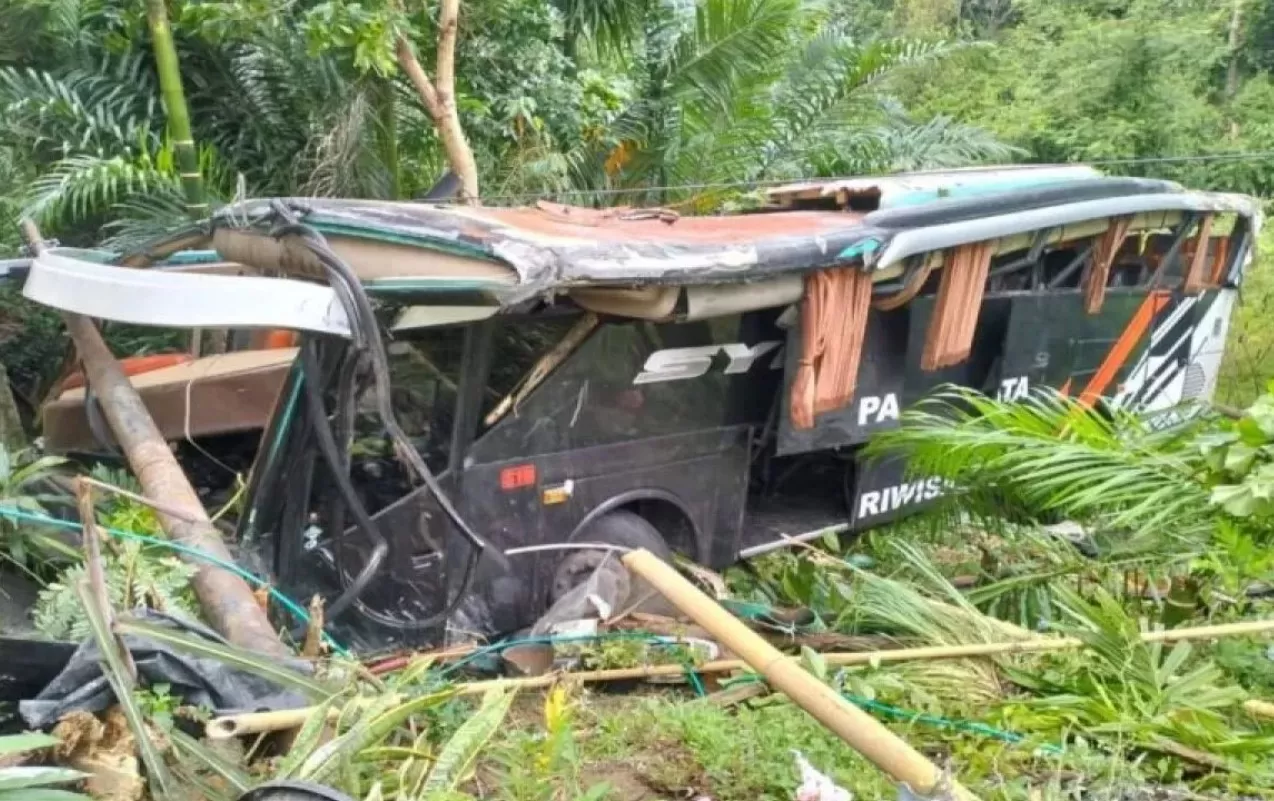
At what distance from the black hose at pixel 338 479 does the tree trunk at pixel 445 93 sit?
3853 mm

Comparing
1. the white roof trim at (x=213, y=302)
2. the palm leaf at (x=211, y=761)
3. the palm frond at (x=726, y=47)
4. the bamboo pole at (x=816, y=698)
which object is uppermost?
the palm frond at (x=726, y=47)

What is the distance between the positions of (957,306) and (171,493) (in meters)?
3.73

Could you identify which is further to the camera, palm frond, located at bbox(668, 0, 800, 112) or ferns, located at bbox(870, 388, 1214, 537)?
palm frond, located at bbox(668, 0, 800, 112)

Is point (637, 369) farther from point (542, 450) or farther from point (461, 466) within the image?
point (461, 466)

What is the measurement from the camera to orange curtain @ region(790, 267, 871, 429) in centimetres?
554

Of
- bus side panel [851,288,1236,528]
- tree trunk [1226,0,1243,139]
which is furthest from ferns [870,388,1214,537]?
tree trunk [1226,0,1243,139]

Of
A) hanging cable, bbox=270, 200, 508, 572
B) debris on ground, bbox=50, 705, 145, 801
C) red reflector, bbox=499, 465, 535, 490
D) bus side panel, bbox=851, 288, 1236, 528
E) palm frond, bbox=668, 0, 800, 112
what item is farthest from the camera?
palm frond, bbox=668, 0, 800, 112

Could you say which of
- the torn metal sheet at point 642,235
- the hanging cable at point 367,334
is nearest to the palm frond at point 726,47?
the torn metal sheet at point 642,235

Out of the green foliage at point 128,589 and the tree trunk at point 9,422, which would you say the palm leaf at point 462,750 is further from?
the tree trunk at point 9,422

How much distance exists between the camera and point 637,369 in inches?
215

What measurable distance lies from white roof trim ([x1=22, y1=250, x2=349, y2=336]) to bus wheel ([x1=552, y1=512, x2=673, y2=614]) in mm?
1725

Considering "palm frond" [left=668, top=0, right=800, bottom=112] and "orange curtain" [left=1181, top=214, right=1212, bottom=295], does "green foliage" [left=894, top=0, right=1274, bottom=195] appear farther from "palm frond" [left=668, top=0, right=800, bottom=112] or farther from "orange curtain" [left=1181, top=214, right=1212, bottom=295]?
"orange curtain" [left=1181, top=214, right=1212, bottom=295]

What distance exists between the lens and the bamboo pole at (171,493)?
12.6 ft

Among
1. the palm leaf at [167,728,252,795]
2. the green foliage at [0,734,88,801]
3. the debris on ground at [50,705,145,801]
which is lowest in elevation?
the palm leaf at [167,728,252,795]
